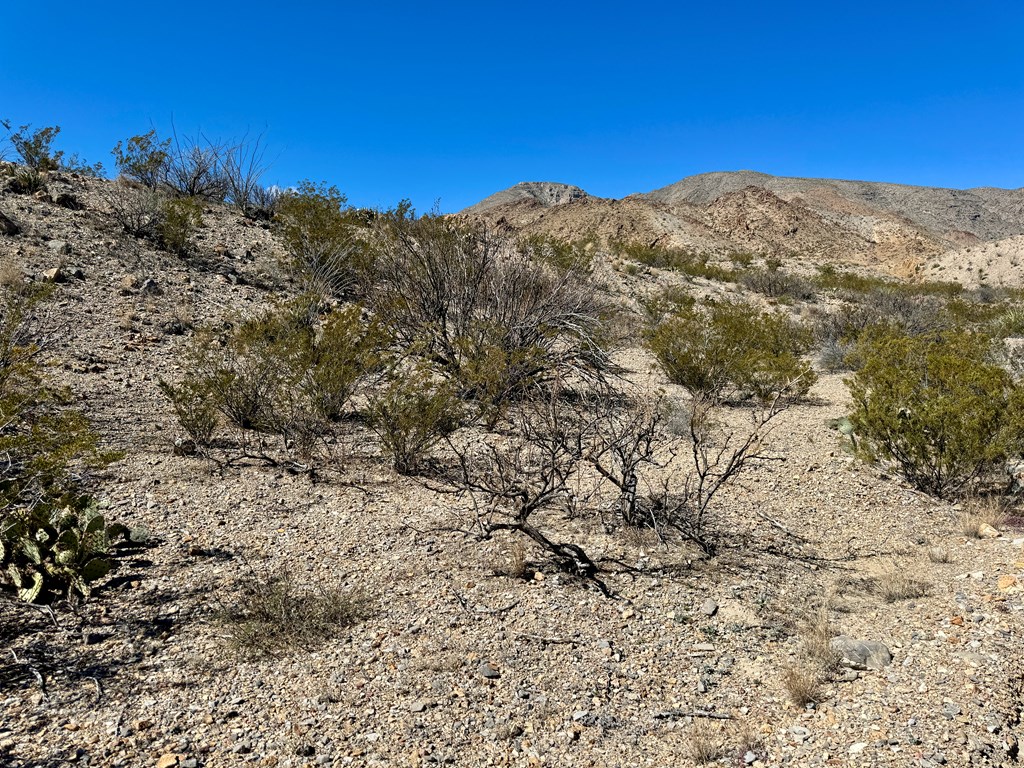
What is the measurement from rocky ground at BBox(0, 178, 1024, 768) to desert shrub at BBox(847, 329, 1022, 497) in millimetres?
333

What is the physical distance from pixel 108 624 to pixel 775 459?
6222mm

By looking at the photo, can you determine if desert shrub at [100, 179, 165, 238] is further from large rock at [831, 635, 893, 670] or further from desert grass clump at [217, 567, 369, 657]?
large rock at [831, 635, 893, 670]

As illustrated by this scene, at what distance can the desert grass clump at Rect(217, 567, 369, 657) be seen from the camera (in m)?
3.42

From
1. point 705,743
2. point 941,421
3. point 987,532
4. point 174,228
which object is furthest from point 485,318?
point 174,228

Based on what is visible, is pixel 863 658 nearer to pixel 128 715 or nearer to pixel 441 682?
pixel 441 682

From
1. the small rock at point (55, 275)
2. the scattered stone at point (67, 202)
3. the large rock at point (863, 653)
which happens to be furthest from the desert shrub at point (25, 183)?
the large rock at point (863, 653)

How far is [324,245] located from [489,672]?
11.5m

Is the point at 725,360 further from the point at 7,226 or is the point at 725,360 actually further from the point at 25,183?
the point at 25,183

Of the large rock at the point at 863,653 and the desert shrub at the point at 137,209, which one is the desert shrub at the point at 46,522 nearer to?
the large rock at the point at 863,653

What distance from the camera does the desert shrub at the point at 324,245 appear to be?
12.8 m

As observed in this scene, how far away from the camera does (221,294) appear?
12.2m

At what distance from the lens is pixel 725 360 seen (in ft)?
33.3

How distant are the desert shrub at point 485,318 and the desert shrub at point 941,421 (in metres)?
3.75

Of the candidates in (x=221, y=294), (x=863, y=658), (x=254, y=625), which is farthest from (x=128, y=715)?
(x=221, y=294)
